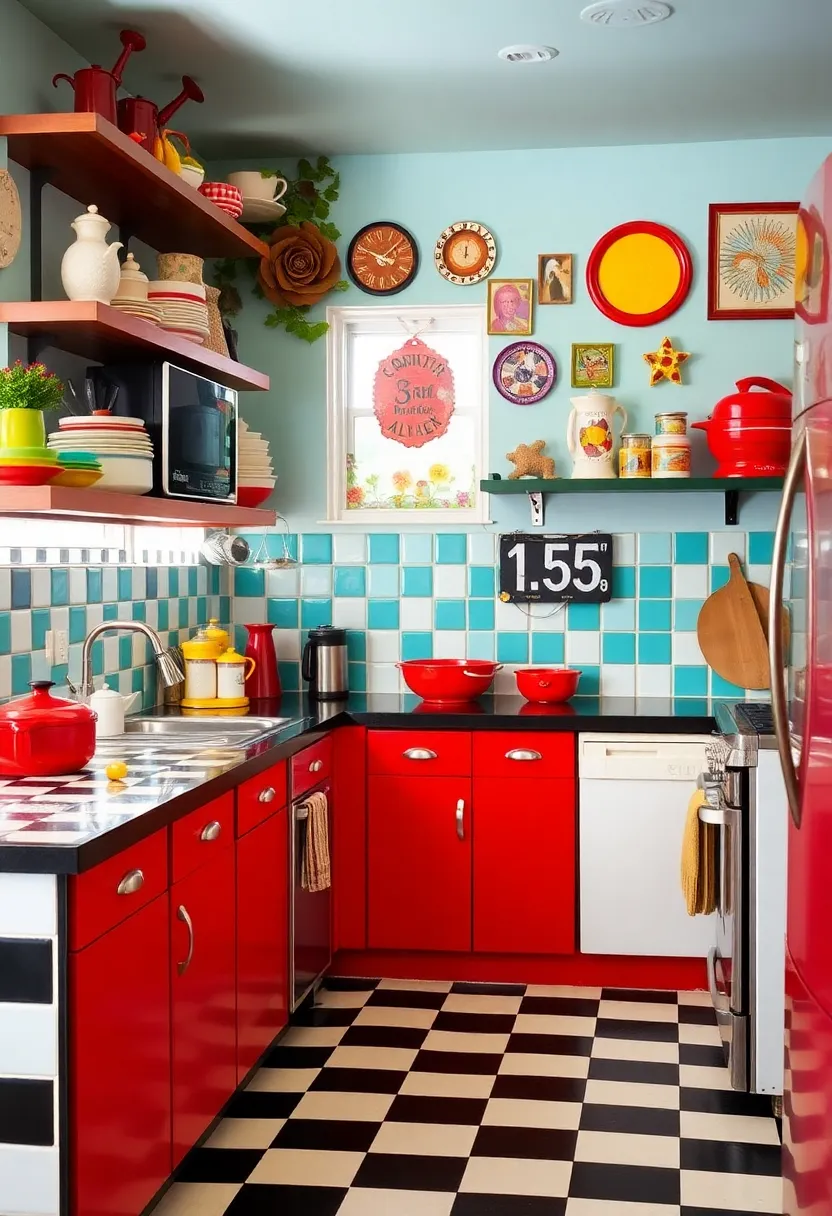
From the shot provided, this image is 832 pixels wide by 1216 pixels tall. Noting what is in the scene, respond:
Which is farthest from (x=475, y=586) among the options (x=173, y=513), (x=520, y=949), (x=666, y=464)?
(x=173, y=513)

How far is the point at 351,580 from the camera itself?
15.2 feet

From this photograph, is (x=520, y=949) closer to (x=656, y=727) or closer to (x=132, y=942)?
(x=656, y=727)

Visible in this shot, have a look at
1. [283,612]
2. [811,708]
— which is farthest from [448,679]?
[811,708]

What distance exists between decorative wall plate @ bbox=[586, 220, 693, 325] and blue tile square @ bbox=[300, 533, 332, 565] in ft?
4.04

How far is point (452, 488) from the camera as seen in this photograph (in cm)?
464

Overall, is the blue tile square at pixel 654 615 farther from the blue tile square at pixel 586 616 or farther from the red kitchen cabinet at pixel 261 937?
the red kitchen cabinet at pixel 261 937

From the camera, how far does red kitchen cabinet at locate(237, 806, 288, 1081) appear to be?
3080 millimetres

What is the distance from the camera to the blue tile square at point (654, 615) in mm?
4465

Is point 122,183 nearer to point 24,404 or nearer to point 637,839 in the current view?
point 24,404

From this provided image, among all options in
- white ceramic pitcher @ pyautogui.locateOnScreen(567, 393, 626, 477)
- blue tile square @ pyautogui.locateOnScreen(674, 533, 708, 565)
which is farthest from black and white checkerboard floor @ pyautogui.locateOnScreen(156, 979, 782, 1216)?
white ceramic pitcher @ pyautogui.locateOnScreen(567, 393, 626, 477)

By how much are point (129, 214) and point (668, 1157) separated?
2740 millimetres

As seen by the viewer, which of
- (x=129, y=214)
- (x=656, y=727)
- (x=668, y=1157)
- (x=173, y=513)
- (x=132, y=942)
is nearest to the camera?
(x=132, y=942)

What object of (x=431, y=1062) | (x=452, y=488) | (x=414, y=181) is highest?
(x=414, y=181)

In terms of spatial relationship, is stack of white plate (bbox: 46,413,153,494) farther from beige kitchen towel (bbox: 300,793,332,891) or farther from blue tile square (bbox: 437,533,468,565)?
blue tile square (bbox: 437,533,468,565)
